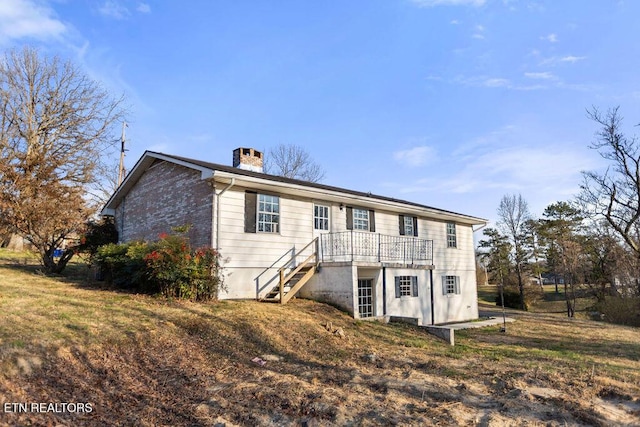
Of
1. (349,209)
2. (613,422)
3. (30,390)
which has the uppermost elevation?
(349,209)

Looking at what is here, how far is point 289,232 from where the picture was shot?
44.5 ft

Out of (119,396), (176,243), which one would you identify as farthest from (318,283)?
(119,396)

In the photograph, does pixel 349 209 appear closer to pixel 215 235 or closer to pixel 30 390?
pixel 215 235

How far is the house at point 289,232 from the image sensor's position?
481 inches

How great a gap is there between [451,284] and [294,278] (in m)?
8.75

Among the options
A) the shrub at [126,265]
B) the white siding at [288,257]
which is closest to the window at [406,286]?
the white siding at [288,257]

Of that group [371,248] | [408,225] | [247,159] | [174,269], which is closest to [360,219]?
[371,248]

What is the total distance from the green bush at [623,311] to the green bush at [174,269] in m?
23.8

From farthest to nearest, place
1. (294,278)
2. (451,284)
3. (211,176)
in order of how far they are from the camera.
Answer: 1. (451,284)
2. (294,278)
3. (211,176)

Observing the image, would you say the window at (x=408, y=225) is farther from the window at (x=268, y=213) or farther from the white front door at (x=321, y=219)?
the window at (x=268, y=213)

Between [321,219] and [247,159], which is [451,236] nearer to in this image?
[321,219]

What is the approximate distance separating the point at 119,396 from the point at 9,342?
213 centimetres

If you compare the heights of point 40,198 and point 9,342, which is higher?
point 40,198

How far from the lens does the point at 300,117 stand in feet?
65.6
